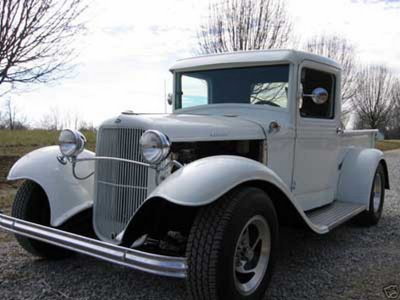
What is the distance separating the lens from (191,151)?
3482 mm

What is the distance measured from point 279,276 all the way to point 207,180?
4.62 ft

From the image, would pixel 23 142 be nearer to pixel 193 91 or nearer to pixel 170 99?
pixel 170 99

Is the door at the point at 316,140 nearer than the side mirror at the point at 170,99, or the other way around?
the door at the point at 316,140

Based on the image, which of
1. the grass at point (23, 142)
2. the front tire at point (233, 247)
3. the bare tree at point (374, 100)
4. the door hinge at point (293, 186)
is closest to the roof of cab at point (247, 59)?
the door hinge at point (293, 186)

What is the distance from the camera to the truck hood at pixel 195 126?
3143 millimetres

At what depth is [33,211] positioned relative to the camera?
146 inches

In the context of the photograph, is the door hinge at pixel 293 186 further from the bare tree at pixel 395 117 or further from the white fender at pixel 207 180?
the bare tree at pixel 395 117

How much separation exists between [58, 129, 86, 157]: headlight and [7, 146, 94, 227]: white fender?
1.01 ft

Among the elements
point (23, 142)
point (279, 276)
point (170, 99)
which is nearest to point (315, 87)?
point (170, 99)

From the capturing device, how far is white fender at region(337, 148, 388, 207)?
4992 mm

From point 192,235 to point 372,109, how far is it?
3214 cm

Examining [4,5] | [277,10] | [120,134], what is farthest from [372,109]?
[120,134]

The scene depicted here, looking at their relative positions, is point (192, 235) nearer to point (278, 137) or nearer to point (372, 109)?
point (278, 137)

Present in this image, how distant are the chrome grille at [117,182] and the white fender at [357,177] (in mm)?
2948
